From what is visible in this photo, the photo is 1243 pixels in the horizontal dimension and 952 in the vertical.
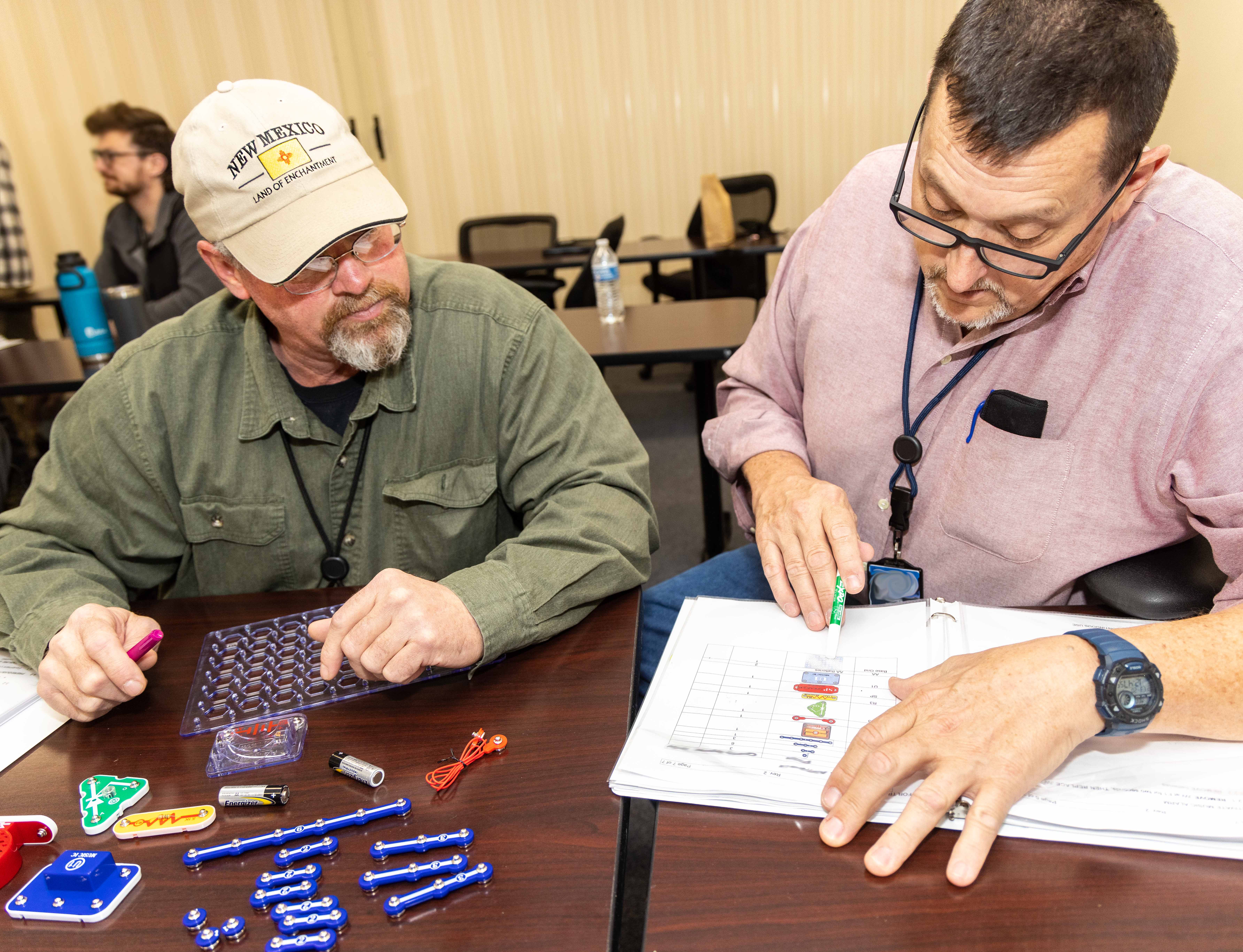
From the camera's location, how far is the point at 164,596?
5.22 ft

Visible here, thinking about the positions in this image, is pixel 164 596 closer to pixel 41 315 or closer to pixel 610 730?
pixel 610 730

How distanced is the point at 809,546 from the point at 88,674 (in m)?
0.85

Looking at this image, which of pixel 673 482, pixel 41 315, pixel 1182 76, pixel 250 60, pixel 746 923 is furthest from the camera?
pixel 41 315

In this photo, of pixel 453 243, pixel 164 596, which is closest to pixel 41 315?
pixel 453 243

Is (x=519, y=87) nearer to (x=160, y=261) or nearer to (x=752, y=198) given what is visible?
(x=752, y=198)

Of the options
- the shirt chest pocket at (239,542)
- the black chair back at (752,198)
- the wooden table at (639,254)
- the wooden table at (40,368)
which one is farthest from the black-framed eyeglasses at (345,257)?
the black chair back at (752,198)

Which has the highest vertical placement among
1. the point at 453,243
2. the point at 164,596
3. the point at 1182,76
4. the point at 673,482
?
the point at 1182,76

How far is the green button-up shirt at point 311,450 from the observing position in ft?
4.44

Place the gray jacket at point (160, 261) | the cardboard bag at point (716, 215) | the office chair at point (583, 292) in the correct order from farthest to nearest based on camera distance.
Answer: the cardboard bag at point (716, 215)
the office chair at point (583, 292)
the gray jacket at point (160, 261)

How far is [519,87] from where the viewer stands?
6340 mm

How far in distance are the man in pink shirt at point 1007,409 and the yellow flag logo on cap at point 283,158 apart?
76 centimetres

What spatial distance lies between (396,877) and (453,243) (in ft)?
21.4

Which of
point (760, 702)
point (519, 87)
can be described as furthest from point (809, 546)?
point (519, 87)

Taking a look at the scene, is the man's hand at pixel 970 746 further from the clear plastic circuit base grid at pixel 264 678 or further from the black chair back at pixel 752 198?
the black chair back at pixel 752 198
